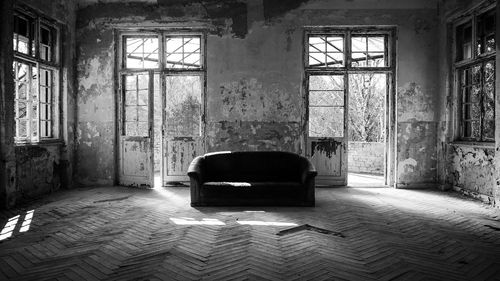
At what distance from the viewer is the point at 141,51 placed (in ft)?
23.8

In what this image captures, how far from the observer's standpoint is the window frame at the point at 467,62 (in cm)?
564

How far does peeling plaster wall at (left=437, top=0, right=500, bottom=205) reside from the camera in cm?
584

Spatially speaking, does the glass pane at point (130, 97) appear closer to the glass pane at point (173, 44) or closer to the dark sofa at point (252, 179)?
the glass pane at point (173, 44)

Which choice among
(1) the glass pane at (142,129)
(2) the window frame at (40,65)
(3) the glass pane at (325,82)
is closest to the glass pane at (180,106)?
(1) the glass pane at (142,129)

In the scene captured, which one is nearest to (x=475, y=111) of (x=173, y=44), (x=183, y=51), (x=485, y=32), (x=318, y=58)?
(x=485, y=32)

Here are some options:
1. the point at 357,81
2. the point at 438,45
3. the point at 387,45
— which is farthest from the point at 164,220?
the point at 357,81

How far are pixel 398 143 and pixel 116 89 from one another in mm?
6028

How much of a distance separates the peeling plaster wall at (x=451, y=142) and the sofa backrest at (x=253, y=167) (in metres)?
3.16

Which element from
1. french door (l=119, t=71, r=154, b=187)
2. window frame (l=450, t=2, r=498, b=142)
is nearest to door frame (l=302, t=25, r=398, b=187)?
window frame (l=450, t=2, r=498, b=142)

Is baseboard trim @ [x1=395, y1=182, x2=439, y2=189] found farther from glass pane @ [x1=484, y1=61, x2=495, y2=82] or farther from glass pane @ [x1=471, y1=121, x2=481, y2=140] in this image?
glass pane @ [x1=484, y1=61, x2=495, y2=82]

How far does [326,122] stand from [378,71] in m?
1.48

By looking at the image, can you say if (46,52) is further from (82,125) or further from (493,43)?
(493,43)

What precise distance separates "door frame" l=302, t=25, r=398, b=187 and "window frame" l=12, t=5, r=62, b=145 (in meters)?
4.96

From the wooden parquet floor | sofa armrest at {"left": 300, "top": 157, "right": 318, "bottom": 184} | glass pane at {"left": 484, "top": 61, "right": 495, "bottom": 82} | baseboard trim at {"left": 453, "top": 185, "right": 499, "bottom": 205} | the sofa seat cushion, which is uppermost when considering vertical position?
glass pane at {"left": 484, "top": 61, "right": 495, "bottom": 82}
